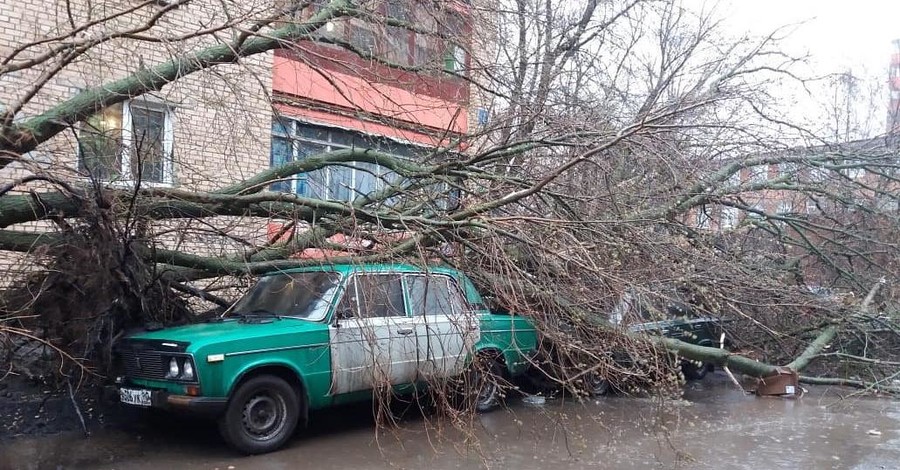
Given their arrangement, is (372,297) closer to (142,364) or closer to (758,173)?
(142,364)

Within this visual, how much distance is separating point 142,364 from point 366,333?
1960 mm

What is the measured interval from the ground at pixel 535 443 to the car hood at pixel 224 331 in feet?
3.26

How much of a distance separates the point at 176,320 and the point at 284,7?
331 centimetres

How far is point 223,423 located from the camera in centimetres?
632

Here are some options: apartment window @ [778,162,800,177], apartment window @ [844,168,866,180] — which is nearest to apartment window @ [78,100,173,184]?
apartment window @ [778,162,800,177]

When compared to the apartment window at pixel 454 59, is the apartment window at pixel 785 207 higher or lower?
lower

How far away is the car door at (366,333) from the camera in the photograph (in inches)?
271

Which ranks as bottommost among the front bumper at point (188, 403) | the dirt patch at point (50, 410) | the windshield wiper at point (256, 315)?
the dirt patch at point (50, 410)

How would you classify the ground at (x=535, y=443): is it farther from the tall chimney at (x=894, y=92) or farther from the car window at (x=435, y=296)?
the tall chimney at (x=894, y=92)

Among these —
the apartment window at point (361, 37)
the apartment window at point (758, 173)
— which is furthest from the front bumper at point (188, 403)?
the apartment window at point (758, 173)

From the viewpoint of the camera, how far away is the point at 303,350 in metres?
6.83

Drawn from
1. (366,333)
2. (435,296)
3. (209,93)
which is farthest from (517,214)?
(209,93)

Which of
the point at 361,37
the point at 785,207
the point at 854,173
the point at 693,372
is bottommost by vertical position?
the point at 693,372

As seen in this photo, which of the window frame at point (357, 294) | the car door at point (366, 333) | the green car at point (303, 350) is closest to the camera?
the green car at point (303, 350)
